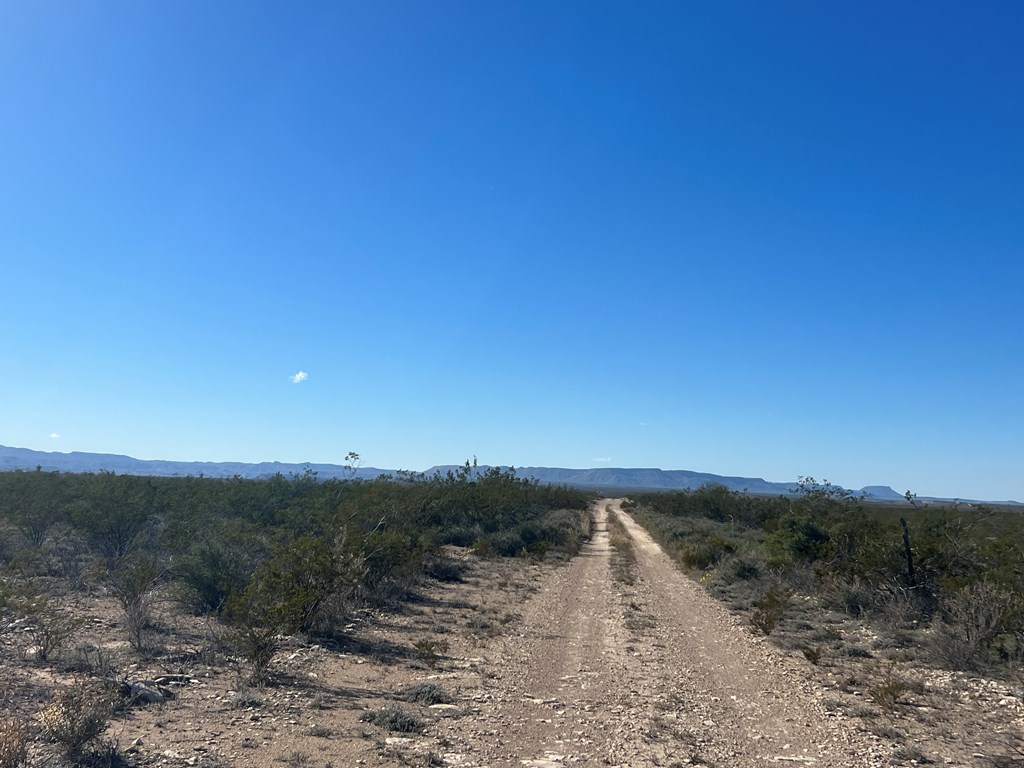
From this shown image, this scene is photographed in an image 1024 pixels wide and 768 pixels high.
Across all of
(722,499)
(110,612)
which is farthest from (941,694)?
(722,499)

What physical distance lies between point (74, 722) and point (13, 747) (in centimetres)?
63

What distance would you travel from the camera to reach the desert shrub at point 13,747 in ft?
19.2

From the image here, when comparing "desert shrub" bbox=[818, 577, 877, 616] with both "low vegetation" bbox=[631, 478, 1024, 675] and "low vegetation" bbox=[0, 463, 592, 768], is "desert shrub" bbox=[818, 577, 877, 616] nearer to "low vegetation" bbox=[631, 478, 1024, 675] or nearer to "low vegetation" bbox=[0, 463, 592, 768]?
"low vegetation" bbox=[631, 478, 1024, 675]

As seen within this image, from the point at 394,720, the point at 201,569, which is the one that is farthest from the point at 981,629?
the point at 201,569

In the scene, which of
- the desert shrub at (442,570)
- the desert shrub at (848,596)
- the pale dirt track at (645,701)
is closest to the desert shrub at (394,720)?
the pale dirt track at (645,701)

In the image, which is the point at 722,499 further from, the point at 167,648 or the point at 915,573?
the point at 167,648

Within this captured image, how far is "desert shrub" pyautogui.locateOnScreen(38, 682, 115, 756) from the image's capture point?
21.4 feet

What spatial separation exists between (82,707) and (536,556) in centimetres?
2160

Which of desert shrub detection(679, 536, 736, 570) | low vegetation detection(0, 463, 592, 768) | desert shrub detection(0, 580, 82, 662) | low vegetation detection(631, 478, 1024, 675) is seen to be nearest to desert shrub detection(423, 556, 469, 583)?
low vegetation detection(0, 463, 592, 768)

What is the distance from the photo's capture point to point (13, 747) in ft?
19.6

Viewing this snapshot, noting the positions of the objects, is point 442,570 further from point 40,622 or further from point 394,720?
point 394,720

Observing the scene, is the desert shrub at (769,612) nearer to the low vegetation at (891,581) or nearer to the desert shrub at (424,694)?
the low vegetation at (891,581)

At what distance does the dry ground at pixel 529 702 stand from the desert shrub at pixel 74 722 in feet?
0.80

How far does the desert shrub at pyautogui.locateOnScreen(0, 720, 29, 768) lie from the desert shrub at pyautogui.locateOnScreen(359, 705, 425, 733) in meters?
3.47
